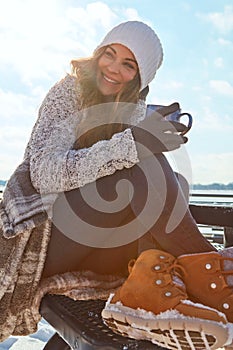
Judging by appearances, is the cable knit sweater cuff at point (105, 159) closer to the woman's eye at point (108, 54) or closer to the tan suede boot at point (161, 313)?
the tan suede boot at point (161, 313)

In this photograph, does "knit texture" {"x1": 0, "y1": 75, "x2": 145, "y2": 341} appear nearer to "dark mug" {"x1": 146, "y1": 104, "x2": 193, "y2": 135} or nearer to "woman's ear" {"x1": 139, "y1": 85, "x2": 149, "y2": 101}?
"dark mug" {"x1": 146, "y1": 104, "x2": 193, "y2": 135}

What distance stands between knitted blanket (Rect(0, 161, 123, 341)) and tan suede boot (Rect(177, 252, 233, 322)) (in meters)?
0.28

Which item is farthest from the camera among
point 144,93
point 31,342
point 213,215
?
point 31,342

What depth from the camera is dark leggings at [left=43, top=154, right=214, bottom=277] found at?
92 cm

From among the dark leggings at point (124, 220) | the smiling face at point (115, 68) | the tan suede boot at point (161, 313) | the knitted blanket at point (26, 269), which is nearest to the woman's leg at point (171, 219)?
the dark leggings at point (124, 220)

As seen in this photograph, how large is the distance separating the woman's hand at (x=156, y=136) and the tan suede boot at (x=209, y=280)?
23cm

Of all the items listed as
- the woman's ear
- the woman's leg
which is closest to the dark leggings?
the woman's leg

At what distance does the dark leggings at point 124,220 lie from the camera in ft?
3.03

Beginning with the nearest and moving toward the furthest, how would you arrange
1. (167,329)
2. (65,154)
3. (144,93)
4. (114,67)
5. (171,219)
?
(167,329), (171,219), (65,154), (114,67), (144,93)

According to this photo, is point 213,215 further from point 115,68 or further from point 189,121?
point 115,68

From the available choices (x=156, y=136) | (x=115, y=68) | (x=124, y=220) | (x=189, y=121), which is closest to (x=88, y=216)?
(x=124, y=220)

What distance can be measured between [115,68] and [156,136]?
0.49 metres

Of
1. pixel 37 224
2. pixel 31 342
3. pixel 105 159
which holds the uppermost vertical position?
pixel 105 159

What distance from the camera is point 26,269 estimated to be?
3.27 feet
